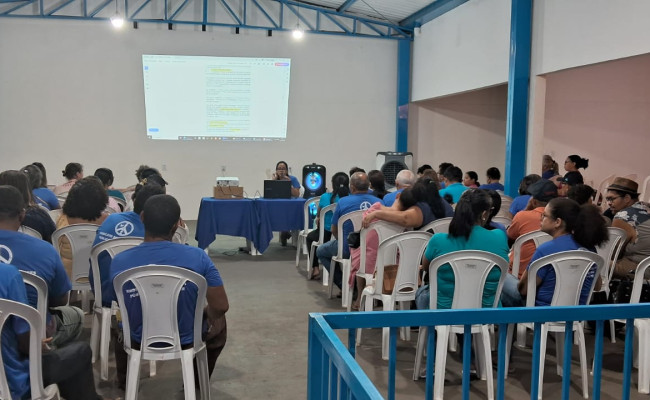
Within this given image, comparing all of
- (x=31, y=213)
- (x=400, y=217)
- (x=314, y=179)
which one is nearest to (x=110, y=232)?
(x=31, y=213)

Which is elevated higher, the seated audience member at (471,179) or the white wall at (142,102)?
the white wall at (142,102)

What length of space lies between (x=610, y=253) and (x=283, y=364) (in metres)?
2.38

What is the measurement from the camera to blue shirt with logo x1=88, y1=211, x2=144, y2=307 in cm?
348

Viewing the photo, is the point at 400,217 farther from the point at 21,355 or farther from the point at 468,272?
the point at 21,355

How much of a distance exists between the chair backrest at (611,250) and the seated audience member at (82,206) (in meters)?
3.40

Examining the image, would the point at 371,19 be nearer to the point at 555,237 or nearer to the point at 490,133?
the point at 490,133

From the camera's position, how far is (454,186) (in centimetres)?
624

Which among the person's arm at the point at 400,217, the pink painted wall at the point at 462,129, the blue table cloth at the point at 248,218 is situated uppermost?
the pink painted wall at the point at 462,129

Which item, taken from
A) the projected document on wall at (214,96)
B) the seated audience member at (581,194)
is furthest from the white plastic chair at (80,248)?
the projected document on wall at (214,96)

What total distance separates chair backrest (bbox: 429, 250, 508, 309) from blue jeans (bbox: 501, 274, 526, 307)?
1.11 feet

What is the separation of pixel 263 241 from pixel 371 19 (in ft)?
18.2

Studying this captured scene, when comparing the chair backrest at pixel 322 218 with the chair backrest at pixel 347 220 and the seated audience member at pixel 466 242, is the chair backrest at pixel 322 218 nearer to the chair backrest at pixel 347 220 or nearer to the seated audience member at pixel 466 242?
the chair backrest at pixel 347 220

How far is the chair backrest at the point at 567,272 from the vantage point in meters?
3.33

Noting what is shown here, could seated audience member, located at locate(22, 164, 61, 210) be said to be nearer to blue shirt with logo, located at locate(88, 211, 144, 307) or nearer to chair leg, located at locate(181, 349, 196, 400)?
blue shirt with logo, located at locate(88, 211, 144, 307)
